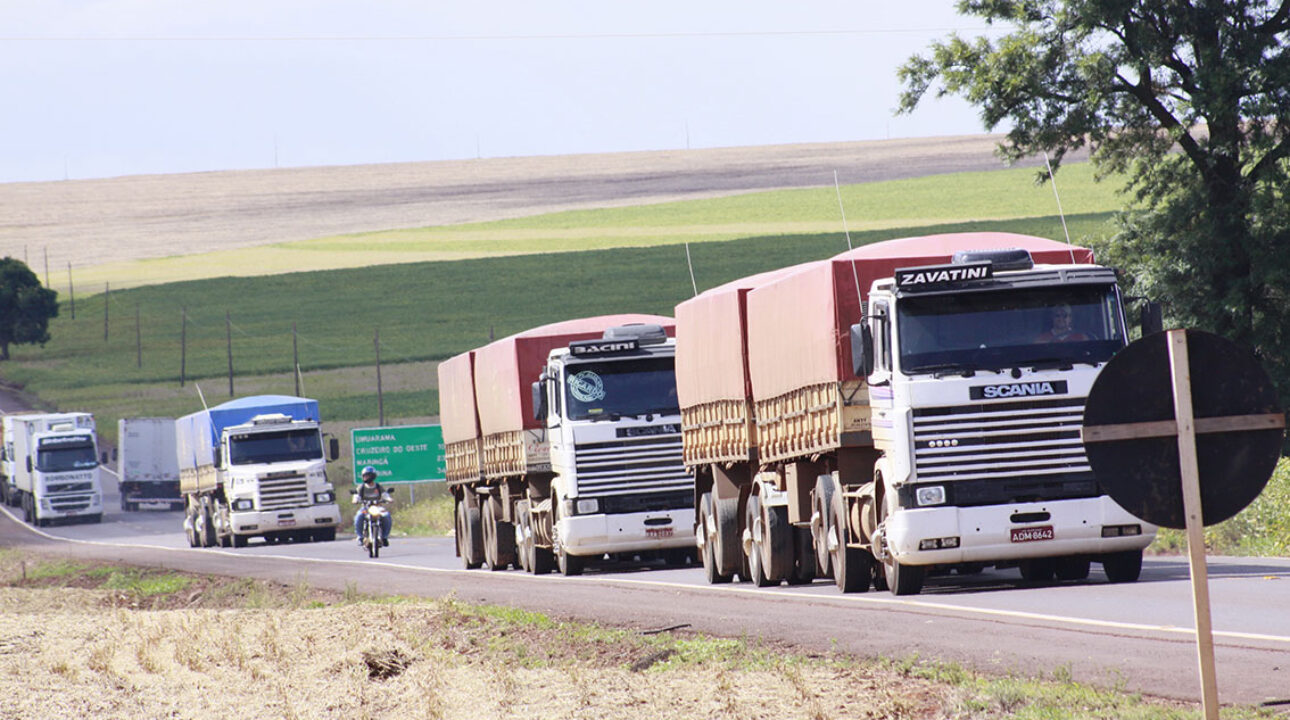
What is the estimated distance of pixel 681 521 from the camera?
26141 millimetres

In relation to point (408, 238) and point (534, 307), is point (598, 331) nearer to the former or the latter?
point (534, 307)

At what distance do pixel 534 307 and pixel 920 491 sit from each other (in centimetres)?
8350

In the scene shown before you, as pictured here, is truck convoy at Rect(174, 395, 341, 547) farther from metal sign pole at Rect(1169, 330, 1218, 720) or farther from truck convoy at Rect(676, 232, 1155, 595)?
metal sign pole at Rect(1169, 330, 1218, 720)

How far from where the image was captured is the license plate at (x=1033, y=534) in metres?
16.8

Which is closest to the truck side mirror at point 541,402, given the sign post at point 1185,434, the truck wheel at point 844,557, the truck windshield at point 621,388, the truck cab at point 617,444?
the truck cab at point 617,444

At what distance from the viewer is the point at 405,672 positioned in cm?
1410

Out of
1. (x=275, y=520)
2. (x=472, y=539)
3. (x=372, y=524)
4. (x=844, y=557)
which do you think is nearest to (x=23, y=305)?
(x=275, y=520)

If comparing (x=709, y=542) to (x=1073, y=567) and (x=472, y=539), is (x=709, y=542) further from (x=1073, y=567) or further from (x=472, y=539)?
(x=472, y=539)

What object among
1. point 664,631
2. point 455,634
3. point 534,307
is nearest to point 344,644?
point 455,634

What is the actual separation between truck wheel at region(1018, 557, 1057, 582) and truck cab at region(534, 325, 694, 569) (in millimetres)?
7303

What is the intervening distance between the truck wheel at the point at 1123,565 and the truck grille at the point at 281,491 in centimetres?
3119

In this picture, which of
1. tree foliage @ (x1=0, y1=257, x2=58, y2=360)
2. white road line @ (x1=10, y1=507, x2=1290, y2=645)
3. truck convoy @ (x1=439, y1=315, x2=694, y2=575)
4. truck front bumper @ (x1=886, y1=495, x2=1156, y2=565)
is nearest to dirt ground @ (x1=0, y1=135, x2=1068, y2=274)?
tree foliage @ (x1=0, y1=257, x2=58, y2=360)

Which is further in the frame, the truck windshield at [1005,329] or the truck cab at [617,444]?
the truck cab at [617,444]

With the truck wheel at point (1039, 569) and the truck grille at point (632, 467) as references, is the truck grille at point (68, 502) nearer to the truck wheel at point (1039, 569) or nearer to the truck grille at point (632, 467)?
the truck grille at point (632, 467)
